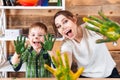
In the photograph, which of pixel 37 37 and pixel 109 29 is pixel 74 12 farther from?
pixel 109 29

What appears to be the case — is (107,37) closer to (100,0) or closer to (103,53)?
(103,53)

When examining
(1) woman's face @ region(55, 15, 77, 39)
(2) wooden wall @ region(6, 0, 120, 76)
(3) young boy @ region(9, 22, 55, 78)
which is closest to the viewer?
(3) young boy @ region(9, 22, 55, 78)

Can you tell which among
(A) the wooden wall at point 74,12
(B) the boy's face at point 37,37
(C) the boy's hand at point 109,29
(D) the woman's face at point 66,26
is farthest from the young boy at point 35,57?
(C) the boy's hand at point 109,29

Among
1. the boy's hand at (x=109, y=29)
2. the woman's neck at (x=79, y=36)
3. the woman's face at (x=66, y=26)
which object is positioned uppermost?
the boy's hand at (x=109, y=29)

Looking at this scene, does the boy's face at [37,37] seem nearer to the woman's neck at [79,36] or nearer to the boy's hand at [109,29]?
the woman's neck at [79,36]

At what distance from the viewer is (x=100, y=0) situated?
240cm

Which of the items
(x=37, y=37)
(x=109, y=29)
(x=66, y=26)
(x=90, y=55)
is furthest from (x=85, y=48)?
(x=109, y=29)

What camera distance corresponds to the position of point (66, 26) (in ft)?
6.17

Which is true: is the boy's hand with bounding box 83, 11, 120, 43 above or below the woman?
above

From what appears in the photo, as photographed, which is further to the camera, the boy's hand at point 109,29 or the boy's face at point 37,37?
the boy's face at point 37,37

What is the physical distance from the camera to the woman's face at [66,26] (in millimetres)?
1881

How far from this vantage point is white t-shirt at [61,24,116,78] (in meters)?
1.88

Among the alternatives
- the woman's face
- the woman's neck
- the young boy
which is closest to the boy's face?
the young boy

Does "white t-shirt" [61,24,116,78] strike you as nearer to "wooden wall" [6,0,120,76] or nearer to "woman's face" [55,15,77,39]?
"woman's face" [55,15,77,39]
